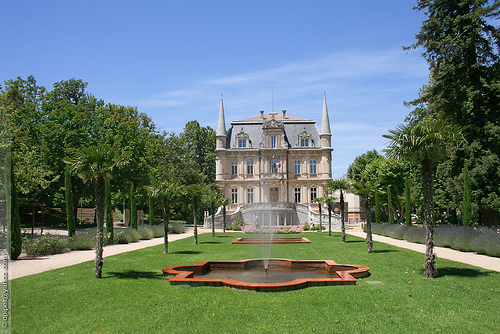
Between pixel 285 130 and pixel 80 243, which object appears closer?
pixel 80 243

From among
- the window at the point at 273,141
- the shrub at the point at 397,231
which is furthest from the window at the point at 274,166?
the shrub at the point at 397,231

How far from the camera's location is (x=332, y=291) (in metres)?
9.98

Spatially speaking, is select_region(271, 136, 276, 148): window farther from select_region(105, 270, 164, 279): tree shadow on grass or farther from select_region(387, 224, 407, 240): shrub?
select_region(105, 270, 164, 279): tree shadow on grass

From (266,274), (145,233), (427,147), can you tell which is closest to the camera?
(427,147)

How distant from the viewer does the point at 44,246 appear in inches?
758

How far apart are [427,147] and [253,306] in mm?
7270

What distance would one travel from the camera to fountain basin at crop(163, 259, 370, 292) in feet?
34.4

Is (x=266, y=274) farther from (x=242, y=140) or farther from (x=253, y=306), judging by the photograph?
(x=242, y=140)

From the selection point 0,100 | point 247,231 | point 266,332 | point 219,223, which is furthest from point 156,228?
point 266,332

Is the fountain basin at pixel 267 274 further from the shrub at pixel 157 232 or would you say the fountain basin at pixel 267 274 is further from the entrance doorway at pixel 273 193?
the entrance doorway at pixel 273 193

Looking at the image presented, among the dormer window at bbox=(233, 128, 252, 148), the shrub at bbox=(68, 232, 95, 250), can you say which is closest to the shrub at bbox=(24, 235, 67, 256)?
the shrub at bbox=(68, 232, 95, 250)

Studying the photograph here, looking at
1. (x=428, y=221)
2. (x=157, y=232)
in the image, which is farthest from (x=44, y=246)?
(x=428, y=221)

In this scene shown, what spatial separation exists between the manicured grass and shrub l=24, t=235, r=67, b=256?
24.4 ft

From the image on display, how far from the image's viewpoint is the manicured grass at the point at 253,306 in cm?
713
